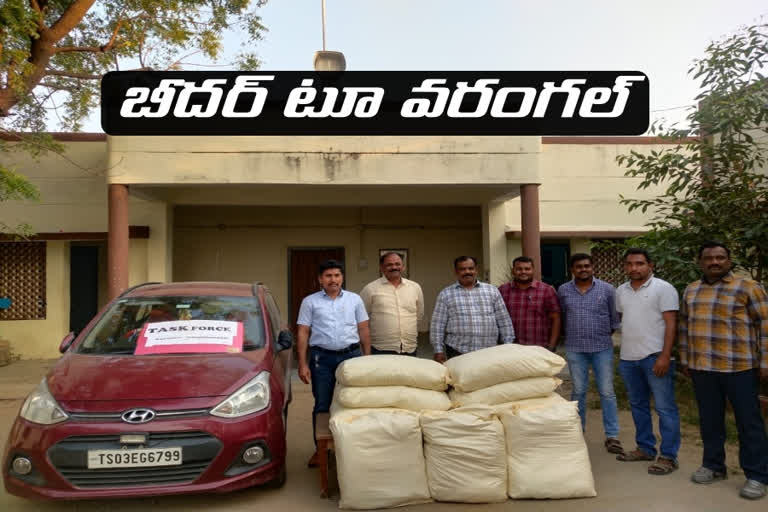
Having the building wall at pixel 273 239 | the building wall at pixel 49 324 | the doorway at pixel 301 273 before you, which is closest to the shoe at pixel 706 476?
the building wall at pixel 273 239

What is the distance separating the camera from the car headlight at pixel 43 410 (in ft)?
11.3

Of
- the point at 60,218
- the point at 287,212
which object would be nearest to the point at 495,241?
the point at 287,212

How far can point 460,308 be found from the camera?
4.62m

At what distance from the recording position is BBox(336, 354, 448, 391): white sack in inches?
150

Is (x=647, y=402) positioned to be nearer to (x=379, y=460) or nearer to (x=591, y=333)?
(x=591, y=333)

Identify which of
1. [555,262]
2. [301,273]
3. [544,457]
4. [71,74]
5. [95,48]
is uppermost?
[95,48]

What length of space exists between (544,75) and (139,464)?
6624 millimetres

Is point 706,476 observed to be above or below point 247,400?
below

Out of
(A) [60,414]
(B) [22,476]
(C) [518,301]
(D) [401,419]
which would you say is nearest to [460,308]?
(C) [518,301]

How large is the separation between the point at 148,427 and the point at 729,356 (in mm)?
3787

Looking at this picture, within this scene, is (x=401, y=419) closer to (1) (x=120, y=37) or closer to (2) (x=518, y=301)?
(2) (x=518, y=301)

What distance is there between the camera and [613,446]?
4.71 meters

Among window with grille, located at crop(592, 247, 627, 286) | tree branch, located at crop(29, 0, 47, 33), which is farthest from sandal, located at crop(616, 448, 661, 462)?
tree branch, located at crop(29, 0, 47, 33)

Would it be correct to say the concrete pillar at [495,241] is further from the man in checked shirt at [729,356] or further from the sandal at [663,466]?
the man in checked shirt at [729,356]
